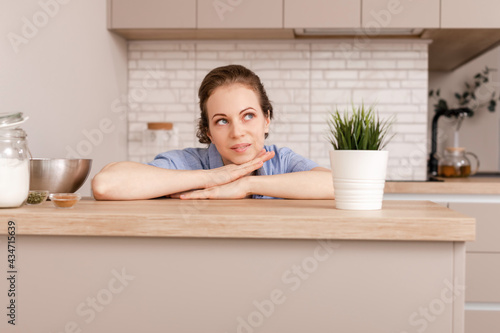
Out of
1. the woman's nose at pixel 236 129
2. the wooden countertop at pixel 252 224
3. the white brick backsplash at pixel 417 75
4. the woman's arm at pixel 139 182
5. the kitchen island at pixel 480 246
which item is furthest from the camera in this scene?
the white brick backsplash at pixel 417 75

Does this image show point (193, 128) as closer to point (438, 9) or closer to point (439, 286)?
point (438, 9)

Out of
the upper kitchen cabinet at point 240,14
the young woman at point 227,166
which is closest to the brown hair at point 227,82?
the young woman at point 227,166

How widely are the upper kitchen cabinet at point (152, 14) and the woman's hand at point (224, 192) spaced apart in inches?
68.2

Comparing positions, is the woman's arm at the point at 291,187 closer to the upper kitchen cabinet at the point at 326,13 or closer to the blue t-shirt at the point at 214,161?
the blue t-shirt at the point at 214,161

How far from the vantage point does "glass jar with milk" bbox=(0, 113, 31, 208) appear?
118 centimetres

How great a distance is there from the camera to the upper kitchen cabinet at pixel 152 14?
9.81 feet

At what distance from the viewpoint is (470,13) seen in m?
2.89

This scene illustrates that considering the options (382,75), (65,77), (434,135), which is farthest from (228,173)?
(434,135)

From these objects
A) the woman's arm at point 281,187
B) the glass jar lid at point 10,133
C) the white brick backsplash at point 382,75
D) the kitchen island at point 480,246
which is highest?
the white brick backsplash at point 382,75

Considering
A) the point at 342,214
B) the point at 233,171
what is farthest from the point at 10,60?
the point at 342,214

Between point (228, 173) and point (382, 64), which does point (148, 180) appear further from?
point (382, 64)

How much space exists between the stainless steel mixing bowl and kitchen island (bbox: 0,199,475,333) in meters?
0.53

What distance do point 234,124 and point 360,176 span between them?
643 mm

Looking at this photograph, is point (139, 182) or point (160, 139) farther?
point (160, 139)
